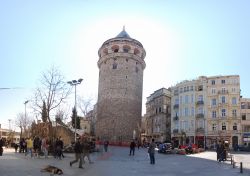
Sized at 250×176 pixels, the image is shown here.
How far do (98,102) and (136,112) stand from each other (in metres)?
8.43

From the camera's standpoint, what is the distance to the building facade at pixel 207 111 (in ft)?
185

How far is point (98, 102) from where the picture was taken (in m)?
66.1

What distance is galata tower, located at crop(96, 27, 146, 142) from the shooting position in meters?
61.7

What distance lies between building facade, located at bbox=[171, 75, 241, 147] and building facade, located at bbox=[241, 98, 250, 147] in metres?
0.72

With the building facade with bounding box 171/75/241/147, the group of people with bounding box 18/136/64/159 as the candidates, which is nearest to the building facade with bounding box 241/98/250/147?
the building facade with bounding box 171/75/241/147

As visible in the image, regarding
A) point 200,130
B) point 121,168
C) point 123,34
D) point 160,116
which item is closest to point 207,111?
point 200,130

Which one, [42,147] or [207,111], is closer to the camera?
A: [42,147]

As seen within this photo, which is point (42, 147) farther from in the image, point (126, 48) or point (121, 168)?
point (126, 48)

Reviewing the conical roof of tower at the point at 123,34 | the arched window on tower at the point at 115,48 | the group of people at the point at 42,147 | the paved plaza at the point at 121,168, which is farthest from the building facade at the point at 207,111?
the group of people at the point at 42,147

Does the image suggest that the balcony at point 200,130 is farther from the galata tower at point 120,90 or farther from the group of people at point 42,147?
the group of people at point 42,147

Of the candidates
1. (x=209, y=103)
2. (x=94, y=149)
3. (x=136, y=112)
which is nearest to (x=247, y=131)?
(x=209, y=103)

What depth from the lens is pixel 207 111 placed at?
59906mm

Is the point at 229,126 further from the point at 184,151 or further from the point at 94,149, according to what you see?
the point at 94,149

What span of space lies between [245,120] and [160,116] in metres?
20.6
